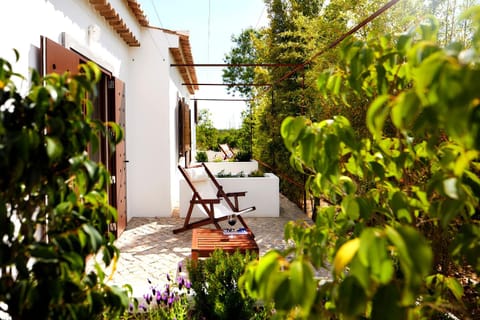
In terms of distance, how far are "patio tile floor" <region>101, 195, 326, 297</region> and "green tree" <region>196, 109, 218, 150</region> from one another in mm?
12560

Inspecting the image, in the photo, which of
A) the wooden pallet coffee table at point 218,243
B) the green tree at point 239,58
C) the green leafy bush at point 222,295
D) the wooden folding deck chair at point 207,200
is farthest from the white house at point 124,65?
the green tree at point 239,58

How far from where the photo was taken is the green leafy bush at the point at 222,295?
8.67 feet

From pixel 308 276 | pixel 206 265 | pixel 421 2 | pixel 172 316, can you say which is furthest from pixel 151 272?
pixel 421 2

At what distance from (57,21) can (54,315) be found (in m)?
3.20

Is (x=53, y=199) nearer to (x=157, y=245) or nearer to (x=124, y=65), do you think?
(x=157, y=245)

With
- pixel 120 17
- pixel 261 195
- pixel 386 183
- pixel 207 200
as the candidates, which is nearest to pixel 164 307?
pixel 386 183

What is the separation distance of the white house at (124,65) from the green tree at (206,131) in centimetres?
1069

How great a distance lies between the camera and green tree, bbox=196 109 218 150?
20.3 m

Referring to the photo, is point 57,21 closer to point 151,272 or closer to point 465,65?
point 151,272

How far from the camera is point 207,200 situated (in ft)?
19.8

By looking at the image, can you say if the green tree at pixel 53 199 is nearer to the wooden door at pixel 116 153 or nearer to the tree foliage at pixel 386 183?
the tree foliage at pixel 386 183

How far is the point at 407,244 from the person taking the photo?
854 millimetres

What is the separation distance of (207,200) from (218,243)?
5.04 ft

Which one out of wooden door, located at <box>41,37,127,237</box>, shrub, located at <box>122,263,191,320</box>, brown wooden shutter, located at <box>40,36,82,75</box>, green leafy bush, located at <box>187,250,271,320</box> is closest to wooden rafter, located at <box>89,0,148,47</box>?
wooden door, located at <box>41,37,127,237</box>
